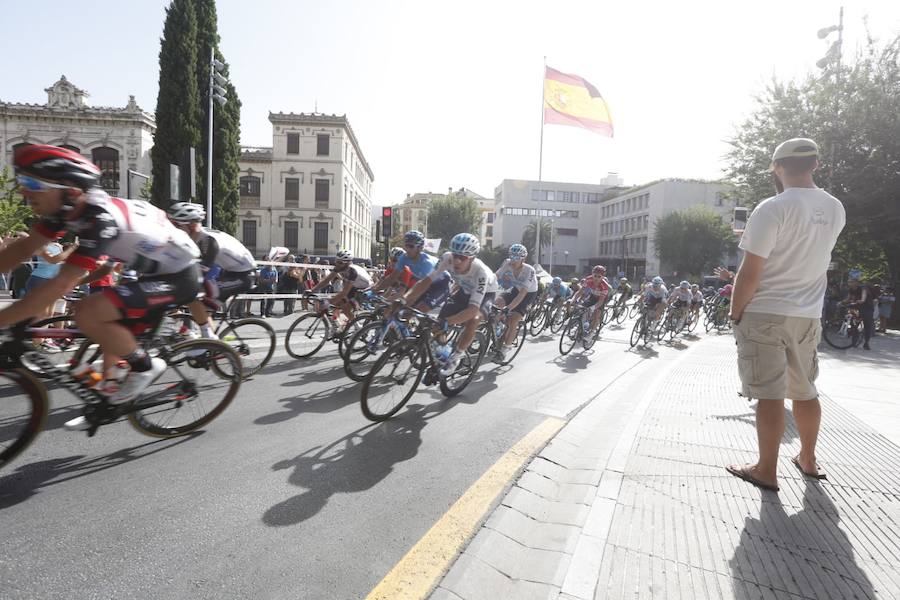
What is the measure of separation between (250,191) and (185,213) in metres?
41.5

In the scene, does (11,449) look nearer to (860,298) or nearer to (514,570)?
(514,570)

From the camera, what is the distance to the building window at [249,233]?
141ft

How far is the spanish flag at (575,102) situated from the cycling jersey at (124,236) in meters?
24.5

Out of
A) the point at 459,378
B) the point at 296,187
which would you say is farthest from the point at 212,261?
the point at 296,187

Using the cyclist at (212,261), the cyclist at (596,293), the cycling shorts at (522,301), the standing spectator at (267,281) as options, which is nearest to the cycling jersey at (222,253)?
the cyclist at (212,261)

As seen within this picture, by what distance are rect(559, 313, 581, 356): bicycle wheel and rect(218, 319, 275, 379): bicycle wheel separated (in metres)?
5.81

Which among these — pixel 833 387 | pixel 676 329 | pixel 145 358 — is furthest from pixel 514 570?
pixel 676 329

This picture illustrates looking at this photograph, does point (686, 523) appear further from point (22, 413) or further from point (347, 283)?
point (347, 283)

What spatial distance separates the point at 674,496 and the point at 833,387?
4.84 metres

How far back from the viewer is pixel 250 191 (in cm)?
4303

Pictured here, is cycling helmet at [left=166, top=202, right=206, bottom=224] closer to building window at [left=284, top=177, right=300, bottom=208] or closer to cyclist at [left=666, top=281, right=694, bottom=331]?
cyclist at [left=666, top=281, right=694, bottom=331]

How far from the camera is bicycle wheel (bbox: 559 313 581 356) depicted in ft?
32.1

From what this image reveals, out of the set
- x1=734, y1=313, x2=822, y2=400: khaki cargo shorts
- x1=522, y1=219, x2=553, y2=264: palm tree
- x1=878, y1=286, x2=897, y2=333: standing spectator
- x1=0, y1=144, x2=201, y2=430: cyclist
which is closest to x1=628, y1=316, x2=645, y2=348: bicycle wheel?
x1=734, y1=313, x2=822, y2=400: khaki cargo shorts

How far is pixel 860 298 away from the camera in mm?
11781
